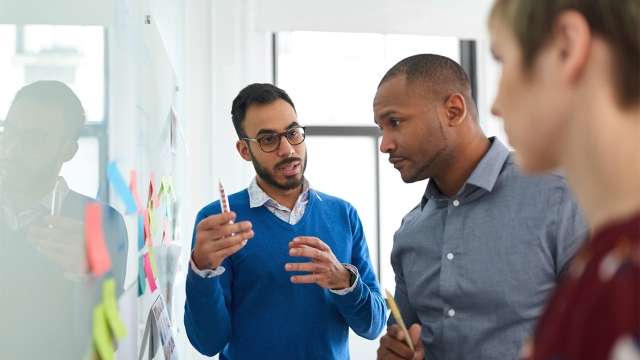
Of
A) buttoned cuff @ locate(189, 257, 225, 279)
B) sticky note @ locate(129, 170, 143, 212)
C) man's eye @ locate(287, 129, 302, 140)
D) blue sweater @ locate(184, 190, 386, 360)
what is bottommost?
blue sweater @ locate(184, 190, 386, 360)

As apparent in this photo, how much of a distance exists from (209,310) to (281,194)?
371 millimetres

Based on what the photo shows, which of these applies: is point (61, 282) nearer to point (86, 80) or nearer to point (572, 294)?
point (86, 80)

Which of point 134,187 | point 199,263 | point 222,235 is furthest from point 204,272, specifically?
point 134,187

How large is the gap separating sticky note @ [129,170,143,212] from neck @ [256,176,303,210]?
0.52 m

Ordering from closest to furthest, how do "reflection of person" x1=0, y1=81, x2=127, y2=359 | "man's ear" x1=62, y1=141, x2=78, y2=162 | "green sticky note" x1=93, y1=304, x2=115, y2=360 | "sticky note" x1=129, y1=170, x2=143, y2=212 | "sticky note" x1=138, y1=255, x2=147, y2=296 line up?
"reflection of person" x1=0, y1=81, x2=127, y2=359
"man's ear" x1=62, y1=141, x2=78, y2=162
"green sticky note" x1=93, y1=304, x2=115, y2=360
"sticky note" x1=129, y1=170, x2=143, y2=212
"sticky note" x1=138, y1=255, x2=147, y2=296

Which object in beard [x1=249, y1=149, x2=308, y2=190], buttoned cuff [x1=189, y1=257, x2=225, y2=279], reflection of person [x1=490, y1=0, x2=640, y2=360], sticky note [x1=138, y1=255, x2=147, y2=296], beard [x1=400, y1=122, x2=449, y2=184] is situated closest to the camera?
reflection of person [x1=490, y1=0, x2=640, y2=360]

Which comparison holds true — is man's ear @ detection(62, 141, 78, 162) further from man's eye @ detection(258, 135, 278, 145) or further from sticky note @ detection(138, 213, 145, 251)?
man's eye @ detection(258, 135, 278, 145)

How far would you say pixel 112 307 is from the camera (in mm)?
978

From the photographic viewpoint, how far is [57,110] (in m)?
0.76

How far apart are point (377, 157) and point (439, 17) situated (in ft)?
2.80

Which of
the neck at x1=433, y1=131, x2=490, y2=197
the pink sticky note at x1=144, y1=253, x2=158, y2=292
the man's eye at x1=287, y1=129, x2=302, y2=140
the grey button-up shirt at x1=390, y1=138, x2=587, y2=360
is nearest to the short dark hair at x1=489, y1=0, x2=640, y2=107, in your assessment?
the grey button-up shirt at x1=390, y1=138, x2=587, y2=360

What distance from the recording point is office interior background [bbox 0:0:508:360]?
1.25 meters

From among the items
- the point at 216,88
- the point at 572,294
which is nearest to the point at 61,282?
the point at 572,294

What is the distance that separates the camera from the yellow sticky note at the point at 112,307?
0.94 m
